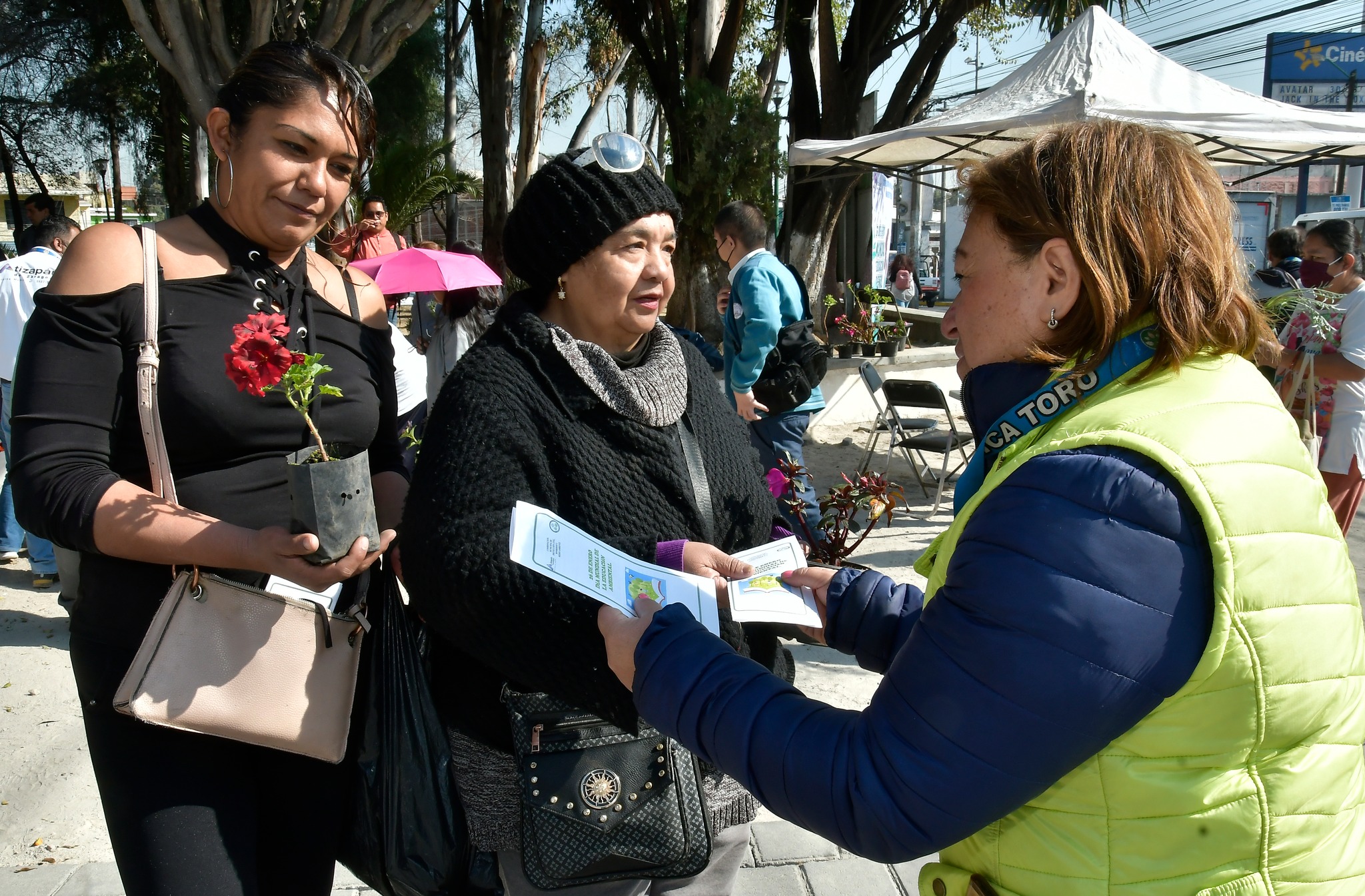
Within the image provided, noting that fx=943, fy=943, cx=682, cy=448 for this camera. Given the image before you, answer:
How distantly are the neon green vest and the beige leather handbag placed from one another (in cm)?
115

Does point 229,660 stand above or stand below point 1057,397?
below

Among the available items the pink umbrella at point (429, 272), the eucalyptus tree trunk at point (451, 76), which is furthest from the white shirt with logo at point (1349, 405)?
the eucalyptus tree trunk at point (451, 76)

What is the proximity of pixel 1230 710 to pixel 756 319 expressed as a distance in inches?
187

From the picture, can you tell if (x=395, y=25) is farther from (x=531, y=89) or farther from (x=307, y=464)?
(x=531, y=89)

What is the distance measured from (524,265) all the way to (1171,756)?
4.66 feet

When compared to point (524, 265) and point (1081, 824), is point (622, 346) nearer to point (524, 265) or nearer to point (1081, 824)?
point (524, 265)

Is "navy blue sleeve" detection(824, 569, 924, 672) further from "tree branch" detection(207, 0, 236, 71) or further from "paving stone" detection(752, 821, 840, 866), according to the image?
"tree branch" detection(207, 0, 236, 71)

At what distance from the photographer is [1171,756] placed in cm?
103

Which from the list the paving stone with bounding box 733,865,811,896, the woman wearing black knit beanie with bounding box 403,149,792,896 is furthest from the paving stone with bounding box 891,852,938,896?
the woman wearing black knit beanie with bounding box 403,149,792,896

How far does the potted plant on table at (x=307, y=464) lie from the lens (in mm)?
1443

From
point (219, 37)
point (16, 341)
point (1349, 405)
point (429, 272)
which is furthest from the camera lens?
point (219, 37)

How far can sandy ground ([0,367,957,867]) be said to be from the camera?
303cm

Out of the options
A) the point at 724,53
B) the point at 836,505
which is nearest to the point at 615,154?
the point at 836,505

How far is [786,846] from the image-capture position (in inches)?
118
